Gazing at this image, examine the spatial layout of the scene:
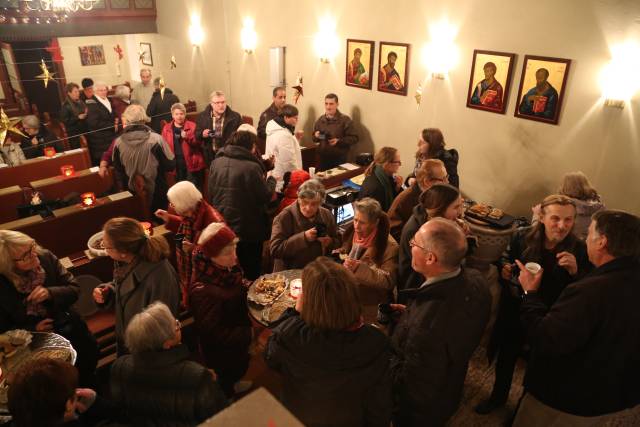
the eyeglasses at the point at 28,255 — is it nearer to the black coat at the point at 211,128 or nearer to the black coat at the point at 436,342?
the black coat at the point at 436,342

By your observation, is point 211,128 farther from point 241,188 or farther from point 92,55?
point 92,55

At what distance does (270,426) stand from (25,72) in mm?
9541

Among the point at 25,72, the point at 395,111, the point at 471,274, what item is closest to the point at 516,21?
the point at 395,111

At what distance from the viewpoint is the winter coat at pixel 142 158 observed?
5.12 meters

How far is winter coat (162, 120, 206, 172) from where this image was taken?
6.21 meters

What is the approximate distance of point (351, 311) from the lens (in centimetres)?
195

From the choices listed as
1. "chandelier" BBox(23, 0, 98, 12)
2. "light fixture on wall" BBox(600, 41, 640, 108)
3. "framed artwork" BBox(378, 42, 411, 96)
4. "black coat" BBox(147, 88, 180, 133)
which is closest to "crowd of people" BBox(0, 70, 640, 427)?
"light fixture on wall" BBox(600, 41, 640, 108)

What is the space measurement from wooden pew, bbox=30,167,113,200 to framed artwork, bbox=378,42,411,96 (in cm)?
438

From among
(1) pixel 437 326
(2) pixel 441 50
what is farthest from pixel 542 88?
(1) pixel 437 326

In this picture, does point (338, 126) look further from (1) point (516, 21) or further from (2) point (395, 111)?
(1) point (516, 21)

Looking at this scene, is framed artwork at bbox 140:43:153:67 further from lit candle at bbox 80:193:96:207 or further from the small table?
the small table

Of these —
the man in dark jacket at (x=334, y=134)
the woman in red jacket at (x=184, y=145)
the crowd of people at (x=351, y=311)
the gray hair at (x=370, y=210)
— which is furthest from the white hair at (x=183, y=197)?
the man in dark jacket at (x=334, y=134)

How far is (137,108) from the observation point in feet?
16.7

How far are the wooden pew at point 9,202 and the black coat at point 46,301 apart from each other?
2.90m
